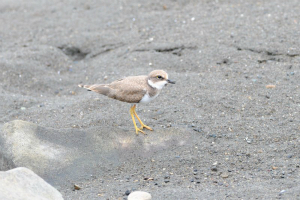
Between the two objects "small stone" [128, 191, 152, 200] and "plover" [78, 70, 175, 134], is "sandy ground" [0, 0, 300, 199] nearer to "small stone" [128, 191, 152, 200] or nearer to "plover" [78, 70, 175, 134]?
"small stone" [128, 191, 152, 200]

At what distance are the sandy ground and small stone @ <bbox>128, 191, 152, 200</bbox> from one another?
0.16 meters

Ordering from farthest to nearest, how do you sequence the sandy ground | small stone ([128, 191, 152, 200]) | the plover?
1. the plover
2. the sandy ground
3. small stone ([128, 191, 152, 200])

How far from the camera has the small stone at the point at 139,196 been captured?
12.8 ft

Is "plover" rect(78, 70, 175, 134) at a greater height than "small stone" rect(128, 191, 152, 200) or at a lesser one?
greater

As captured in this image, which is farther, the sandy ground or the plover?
the plover

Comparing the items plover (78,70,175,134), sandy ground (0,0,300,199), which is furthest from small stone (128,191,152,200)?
plover (78,70,175,134)

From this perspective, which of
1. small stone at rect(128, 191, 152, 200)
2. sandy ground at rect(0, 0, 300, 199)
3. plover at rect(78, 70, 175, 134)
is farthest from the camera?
plover at rect(78, 70, 175, 134)

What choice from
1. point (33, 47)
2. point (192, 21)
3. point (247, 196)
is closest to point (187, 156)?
point (247, 196)

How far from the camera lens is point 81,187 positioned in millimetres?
4410

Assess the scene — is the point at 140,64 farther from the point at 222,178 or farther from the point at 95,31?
the point at 222,178

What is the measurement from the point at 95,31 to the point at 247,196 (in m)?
5.16

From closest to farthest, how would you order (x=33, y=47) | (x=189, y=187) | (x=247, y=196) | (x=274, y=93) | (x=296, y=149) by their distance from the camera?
(x=247, y=196)
(x=189, y=187)
(x=296, y=149)
(x=274, y=93)
(x=33, y=47)

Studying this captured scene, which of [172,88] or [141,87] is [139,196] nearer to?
[141,87]

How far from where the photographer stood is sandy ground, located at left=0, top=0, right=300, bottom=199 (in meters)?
4.46
